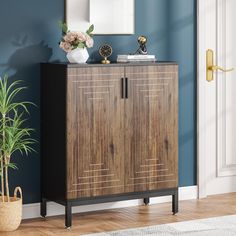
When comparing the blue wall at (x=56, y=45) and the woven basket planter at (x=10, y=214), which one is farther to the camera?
the blue wall at (x=56, y=45)

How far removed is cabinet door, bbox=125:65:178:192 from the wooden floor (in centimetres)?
24

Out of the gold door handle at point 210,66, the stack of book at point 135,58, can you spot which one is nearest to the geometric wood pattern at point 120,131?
the stack of book at point 135,58

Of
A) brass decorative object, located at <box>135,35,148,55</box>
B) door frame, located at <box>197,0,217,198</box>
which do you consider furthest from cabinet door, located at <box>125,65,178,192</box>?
door frame, located at <box>197,0,217,198</box>

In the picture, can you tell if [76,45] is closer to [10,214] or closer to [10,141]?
[10,141]

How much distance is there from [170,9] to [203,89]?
74cm

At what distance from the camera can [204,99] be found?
20.7 feet

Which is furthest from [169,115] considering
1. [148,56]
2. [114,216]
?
[114,216]

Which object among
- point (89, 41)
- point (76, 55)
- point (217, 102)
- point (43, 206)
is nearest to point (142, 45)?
point (89, 41)

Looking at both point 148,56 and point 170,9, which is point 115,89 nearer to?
point 148,56

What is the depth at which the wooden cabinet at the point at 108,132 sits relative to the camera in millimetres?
5285

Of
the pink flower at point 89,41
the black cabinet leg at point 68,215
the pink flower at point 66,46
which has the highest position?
the pink flower at point 89,41

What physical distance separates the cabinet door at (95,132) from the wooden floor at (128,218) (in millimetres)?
243

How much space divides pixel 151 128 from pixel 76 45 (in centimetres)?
85

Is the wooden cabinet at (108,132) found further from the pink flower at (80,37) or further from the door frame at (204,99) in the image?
the door frame at (204,99)
